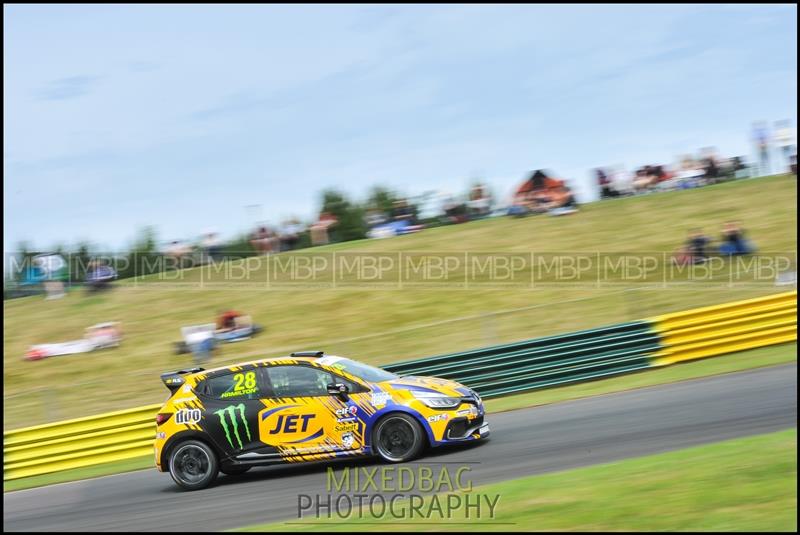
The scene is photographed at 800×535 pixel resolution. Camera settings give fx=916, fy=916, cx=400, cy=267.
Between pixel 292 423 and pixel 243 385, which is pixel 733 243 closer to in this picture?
pixel 292 423

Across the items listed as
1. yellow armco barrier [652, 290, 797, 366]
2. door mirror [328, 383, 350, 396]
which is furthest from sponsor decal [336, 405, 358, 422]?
yellow armco barrier [652, 290, 797, 366]

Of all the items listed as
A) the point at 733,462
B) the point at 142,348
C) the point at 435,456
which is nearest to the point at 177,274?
the point at 142,348

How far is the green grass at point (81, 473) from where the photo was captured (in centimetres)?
1466

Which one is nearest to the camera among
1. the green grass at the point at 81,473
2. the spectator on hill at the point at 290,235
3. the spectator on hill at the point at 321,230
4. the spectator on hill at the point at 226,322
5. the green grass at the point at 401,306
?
the green grass at the point at 81,473

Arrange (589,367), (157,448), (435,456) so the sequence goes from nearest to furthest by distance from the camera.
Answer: (435,456), (157,448), (589,367)

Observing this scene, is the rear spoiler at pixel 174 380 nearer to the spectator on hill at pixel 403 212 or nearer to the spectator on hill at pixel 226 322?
the spectator on hill at pixel 226 322

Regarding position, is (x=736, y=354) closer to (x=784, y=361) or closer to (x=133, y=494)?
(x=784, y=361)

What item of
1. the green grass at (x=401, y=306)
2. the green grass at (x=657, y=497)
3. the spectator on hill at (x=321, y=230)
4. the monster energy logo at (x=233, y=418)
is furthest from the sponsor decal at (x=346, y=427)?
the spectator on hill at (x=321, y=230)

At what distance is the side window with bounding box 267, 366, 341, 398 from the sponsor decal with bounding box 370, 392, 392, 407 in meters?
0.51

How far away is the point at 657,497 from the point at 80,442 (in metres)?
11.9

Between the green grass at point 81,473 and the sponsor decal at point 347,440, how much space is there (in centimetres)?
487

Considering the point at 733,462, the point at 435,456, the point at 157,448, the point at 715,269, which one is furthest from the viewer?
the point at 715,269

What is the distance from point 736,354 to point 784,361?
5.86 ft

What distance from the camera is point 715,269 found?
22.0 meters
